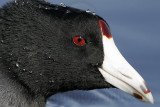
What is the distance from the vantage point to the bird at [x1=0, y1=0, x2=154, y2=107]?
5.05 m

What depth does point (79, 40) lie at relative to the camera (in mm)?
5102

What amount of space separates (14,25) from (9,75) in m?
0.43

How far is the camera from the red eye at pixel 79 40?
509 cm

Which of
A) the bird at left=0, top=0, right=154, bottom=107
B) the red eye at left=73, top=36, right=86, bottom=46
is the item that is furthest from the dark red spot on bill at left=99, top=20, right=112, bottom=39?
the red eye at left=73, top=36, right=86, bottom=46

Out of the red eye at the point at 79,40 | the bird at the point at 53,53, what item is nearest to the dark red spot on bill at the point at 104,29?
the bird at the point at 53,53

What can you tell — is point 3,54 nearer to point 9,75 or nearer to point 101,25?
point 9,75

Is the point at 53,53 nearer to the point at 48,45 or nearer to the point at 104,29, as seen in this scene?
the point at 48,45

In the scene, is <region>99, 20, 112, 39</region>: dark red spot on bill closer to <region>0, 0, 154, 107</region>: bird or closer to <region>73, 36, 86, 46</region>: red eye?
<region>0, 0, 154, 107</region>: bird

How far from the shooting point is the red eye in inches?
201

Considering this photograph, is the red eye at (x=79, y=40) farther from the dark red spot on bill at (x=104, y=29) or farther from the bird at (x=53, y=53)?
the dark red spot on bill at (x=104, y=29)

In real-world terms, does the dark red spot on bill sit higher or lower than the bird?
higher

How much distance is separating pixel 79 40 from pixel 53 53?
0.89 ft

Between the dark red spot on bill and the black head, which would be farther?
the dark red spot on bill

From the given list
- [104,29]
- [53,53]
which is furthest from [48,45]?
[104,29]
